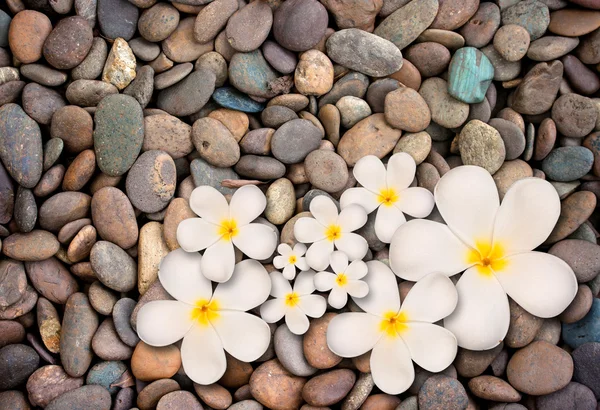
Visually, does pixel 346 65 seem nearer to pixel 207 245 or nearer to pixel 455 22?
pixel 455 22

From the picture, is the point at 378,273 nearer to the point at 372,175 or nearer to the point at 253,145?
the point at 372,175

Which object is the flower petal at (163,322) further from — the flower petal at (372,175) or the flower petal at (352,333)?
the flower petal at (372,175)

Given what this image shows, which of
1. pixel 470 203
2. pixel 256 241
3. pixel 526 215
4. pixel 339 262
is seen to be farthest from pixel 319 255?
pixel 526 215

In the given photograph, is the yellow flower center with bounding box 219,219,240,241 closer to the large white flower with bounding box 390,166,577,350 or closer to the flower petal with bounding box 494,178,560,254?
the large white flower with bounding box 390,166,577,350

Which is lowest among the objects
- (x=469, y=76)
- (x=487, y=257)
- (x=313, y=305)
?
(x=313, y=305)

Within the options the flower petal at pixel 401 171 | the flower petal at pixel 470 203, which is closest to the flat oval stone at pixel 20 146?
the flower petal at pixel 401 171
